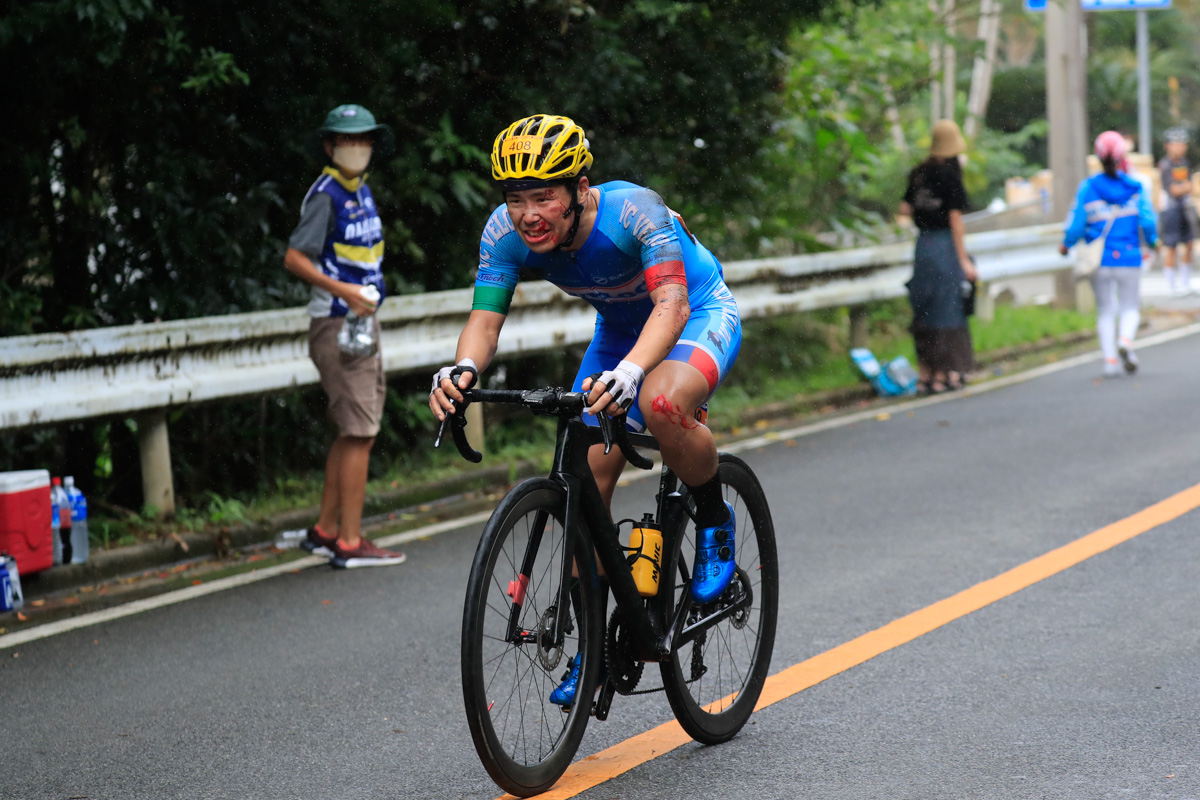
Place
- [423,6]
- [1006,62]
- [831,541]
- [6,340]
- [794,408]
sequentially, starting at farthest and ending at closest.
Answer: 1. [1006,62]
2. [794,408]
3. [423,6]
4. [831,541]
5. [6,340]

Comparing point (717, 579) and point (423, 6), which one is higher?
point (423, 6)

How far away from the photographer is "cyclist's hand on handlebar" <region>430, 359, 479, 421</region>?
376 cm

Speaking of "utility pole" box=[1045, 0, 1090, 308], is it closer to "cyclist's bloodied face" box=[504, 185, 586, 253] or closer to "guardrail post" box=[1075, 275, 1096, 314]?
"guardrail post" box=[1075, 275, 1096, 314]

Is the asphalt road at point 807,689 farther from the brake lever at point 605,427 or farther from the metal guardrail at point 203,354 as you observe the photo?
the metal guardrail at point 203,354

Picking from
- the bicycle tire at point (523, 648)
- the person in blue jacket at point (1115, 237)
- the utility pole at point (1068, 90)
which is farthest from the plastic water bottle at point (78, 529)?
the utility pole at point (1068, 90)

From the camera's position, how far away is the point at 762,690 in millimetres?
4812

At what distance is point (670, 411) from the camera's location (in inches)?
154

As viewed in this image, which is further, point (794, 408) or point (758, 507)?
point (794, 408)

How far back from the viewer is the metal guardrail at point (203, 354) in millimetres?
6609

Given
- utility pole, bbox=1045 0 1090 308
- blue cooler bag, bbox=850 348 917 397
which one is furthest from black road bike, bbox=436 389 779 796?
utility pole, bbox=1045 0 1090 308

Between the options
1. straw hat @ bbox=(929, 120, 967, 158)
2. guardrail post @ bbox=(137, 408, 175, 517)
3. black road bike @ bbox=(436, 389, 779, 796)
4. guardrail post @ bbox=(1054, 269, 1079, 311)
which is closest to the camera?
black road bike @ bbox=(436, 389, 779, 796)

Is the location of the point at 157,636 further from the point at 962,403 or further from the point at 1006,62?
the point at 1006,62

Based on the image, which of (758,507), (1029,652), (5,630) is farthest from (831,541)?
(5,630)

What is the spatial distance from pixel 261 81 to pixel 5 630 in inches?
156
